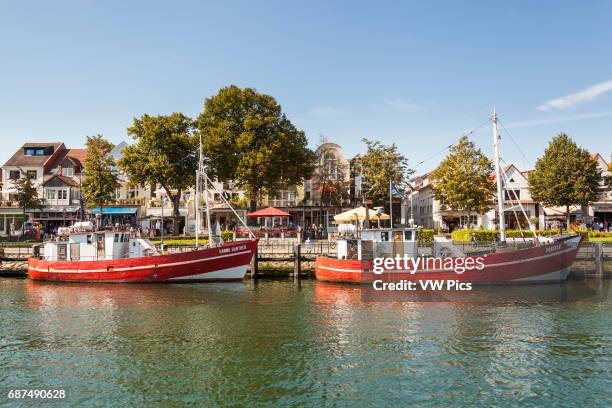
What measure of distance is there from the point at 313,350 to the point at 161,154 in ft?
132

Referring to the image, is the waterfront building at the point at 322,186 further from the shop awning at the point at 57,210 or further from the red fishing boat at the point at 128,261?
the red fishing boat at the point at 128,261

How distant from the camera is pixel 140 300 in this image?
25.9 meters

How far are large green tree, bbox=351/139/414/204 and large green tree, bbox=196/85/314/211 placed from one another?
25.7ft

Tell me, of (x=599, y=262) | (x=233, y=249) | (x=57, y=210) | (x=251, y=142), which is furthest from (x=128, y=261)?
(x=57, y=210)

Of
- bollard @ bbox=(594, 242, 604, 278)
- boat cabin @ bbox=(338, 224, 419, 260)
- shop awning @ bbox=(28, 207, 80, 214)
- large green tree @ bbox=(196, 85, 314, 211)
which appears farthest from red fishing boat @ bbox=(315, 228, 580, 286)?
shop awning @ bbox=(28, 207, 80, 214)

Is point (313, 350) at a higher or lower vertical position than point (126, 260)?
lower

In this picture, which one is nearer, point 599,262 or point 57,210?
point 599,262

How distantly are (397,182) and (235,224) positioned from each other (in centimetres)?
2141

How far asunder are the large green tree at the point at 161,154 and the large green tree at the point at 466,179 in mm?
28336

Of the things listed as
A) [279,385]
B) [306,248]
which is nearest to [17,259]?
[306,248]

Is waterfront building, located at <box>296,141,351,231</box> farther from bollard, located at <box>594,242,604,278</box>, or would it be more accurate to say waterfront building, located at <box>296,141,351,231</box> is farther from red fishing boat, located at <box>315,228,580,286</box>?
bollard, located at <box>594,242,604,278</box>

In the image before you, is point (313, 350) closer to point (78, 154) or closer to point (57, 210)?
point (57, 210)

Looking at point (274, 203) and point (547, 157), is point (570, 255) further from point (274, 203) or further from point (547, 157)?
point (274, 203)

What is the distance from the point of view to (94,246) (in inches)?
1313
